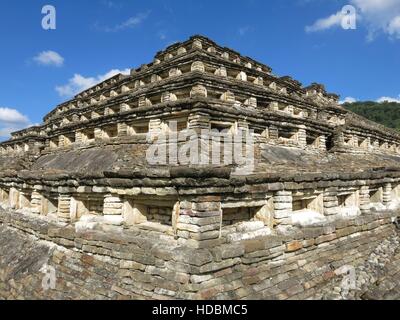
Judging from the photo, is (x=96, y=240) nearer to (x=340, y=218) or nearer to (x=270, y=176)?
(x=270, y=176)

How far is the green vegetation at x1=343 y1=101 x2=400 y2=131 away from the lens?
246 feet

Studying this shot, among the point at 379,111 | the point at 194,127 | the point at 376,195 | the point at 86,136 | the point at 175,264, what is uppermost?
the point at 379,111

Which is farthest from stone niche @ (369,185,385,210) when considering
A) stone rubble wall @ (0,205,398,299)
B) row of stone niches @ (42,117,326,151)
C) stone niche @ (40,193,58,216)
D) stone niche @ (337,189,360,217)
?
stone niche @ (40,193,58,216)

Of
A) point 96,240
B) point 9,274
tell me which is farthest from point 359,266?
point 9,274

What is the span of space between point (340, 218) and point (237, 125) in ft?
17.9

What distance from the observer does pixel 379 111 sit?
8150 centimetres

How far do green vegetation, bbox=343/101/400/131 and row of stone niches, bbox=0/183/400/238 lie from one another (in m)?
73.4

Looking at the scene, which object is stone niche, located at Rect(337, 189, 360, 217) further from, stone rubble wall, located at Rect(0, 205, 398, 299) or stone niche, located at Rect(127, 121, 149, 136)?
stone niche, located at Rect(127, 121, 149, 136)

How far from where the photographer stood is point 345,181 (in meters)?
10.5

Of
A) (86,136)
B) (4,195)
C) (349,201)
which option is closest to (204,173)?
(349,201)

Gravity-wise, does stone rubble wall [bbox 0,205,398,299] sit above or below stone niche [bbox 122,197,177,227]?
below

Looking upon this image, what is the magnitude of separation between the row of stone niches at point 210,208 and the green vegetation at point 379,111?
241 feet

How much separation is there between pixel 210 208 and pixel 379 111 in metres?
92.3

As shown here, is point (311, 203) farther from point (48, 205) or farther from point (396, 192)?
point (48, 205)
